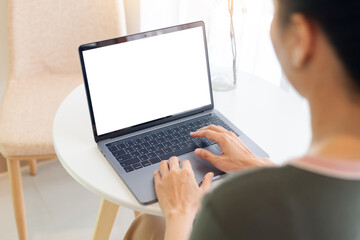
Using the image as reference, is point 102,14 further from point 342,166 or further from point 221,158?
point 342,166

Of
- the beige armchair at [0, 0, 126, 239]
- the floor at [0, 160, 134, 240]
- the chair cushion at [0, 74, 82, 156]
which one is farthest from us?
the floor at [0, 160, 134, 240]

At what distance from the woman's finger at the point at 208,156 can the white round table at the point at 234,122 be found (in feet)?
0.55

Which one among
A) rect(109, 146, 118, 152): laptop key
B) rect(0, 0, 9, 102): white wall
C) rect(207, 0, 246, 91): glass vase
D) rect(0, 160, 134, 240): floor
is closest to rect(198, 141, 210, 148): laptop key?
rect(109, 146, 118, 152): laptop key

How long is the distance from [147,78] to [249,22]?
0.68 meters

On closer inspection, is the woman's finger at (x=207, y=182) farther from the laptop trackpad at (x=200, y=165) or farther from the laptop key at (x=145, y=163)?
the laptop key at (x=145, y=163)

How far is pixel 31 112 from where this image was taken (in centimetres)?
164

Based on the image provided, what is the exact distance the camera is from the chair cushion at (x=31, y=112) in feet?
4.99

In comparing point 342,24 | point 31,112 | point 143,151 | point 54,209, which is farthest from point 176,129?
point 54,209

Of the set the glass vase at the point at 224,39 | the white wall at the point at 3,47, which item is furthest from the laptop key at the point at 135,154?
the white wall at the point at 3,47

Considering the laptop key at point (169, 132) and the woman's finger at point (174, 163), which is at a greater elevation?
the laptop key at point (169, 132)

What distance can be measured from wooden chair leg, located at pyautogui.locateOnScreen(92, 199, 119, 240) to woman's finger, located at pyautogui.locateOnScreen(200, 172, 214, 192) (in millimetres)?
405

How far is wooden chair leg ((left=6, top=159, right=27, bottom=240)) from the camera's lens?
1571 millimetres

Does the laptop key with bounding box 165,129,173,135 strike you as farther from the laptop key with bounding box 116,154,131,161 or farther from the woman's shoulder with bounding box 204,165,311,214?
the woman's shoulder with bounding box 204,165,311,214

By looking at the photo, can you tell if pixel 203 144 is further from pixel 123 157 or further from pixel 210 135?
pixel 123 157
